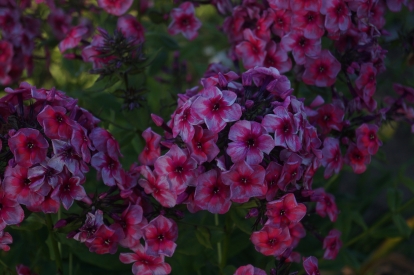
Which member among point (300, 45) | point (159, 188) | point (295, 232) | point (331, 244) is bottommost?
point (331, 244)

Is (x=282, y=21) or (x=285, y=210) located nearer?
(x=285, y=210)

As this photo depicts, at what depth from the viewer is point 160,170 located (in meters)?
1.54

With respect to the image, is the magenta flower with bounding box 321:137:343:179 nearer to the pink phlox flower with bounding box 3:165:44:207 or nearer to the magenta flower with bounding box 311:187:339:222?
the magenta flower with bounding box 311:187:339:222

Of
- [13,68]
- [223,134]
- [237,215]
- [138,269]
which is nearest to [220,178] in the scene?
[223,134]

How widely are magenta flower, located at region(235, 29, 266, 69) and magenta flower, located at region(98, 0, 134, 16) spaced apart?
433 mm

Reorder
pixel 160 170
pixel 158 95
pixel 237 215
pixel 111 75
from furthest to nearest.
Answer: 1. pixel 158 95
2. pixel 111 75
3. pixel 237 215
4. pixel 160 170

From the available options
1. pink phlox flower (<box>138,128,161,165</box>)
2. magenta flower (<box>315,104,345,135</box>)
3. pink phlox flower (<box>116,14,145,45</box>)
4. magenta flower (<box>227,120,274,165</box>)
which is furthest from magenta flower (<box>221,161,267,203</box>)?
pink phlox flower (<box>116,14,145,45</box>)

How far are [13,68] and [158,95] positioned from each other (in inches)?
25.6

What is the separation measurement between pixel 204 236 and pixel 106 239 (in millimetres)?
317

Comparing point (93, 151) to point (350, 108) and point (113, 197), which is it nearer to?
point (113, 197)

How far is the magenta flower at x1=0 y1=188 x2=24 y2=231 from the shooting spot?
1452 millimetres

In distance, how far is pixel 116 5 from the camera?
80.8 inches

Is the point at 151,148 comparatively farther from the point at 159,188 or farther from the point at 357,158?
the point at 357,158

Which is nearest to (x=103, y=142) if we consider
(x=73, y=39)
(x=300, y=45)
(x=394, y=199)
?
(x=73, y=39)
